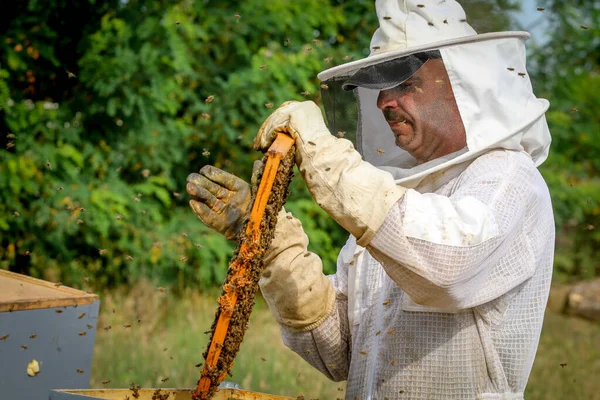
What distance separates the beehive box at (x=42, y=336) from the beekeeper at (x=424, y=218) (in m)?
0.91

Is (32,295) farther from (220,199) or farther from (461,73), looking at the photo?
(461,73)

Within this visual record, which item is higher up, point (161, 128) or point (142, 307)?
point (161, 128)

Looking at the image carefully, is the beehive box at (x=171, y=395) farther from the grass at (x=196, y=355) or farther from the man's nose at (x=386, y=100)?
the grass at (x=196, y=355)

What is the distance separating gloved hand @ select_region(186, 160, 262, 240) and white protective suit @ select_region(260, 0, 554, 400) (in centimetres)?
30

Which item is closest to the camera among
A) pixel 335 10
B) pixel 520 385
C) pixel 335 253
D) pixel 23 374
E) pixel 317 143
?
pixel 317 143

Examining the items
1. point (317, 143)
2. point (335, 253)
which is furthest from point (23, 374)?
point (335, 253)

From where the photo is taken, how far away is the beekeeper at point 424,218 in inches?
87.4

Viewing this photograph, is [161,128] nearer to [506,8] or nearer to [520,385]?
[506,8]

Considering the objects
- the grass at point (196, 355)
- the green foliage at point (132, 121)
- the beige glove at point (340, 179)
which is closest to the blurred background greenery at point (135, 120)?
the green foliage at point (132, 121)

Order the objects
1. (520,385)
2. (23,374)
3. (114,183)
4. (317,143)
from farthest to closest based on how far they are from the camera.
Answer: (114,183) → (23,374) → (520,385) → (317,143)

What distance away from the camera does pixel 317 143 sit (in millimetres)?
2266

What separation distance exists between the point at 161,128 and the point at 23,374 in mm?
4304

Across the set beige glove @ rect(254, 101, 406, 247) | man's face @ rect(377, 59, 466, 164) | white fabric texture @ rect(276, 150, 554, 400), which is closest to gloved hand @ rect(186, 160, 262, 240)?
beige glove @ rect(254, 101, 406, 247)

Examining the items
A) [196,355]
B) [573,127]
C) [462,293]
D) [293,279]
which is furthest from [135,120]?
[573,127]
